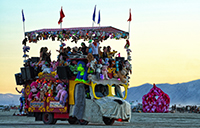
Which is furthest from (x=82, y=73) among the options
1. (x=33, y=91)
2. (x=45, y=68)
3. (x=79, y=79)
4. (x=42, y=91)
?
(x=33, y=91)

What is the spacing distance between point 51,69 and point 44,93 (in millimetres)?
1514

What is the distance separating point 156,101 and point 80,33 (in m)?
38.2

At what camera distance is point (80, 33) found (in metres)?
28.7

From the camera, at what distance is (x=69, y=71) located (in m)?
28.5

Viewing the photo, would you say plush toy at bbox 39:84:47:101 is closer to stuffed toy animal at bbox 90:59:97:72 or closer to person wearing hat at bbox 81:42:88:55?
person wearing hat at bbox 81:42:88:55

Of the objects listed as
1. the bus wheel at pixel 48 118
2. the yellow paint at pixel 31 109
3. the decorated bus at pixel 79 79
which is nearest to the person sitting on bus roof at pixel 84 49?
the decorated bus at pixel 79 79

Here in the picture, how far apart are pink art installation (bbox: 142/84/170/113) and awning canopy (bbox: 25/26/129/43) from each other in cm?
3565

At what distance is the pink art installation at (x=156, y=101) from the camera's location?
212 ft

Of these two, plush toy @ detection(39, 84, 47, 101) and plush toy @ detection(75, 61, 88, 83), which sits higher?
plush toy @ detection(75, 61, 88, 83)

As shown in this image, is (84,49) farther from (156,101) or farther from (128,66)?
(156,101)

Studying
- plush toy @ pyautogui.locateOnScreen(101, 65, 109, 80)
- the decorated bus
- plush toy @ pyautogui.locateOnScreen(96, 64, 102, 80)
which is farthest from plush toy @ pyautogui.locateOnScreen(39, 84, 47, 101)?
plush toy @ pyautogui.locateOnScreen(101, 65, 109, 80)

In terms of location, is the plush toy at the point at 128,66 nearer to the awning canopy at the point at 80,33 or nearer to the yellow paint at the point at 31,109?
the awning canopy at the point at 80,33

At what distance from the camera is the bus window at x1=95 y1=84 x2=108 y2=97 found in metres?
28.5

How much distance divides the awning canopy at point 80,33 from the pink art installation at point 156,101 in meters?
35.6
